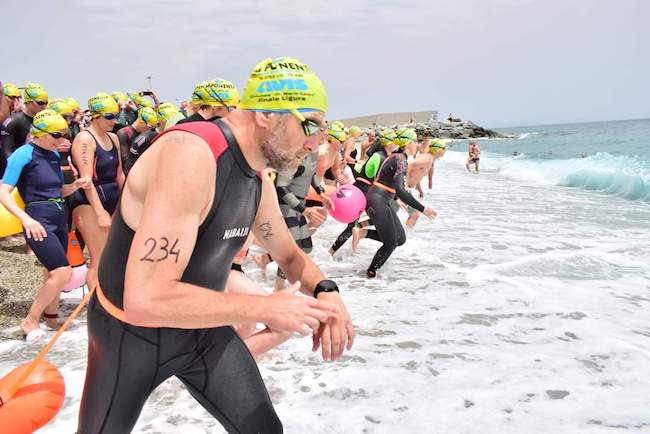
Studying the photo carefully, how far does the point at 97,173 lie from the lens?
533cm

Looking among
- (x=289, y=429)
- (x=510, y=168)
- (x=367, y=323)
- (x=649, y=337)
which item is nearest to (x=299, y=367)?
(x=289, y=429)

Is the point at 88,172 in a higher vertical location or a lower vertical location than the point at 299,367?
higher

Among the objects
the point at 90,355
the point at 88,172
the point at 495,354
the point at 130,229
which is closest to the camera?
the point at 130,229

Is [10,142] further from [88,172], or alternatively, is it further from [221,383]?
[221,383]

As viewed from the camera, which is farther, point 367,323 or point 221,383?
point 367,323

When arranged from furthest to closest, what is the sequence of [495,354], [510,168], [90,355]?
[510,168]
[495,354]
[90,355]

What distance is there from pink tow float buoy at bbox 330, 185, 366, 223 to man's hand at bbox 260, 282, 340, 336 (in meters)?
5.66

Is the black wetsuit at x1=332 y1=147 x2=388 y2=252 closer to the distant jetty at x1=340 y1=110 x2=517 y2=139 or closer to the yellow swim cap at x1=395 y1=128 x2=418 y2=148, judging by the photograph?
the yellow swim cap at x1=395 y1=128 x2=418 y2=148

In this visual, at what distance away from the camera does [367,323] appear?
17.9 ft

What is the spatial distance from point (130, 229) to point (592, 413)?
141 inches

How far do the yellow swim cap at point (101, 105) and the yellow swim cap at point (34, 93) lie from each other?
319 centimetres

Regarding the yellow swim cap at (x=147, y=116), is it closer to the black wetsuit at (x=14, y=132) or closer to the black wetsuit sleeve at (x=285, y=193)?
the black wetsuit sleeve at (x=285, y=193)

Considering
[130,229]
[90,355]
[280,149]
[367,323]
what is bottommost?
[367,323]

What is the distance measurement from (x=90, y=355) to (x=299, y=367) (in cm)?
255
